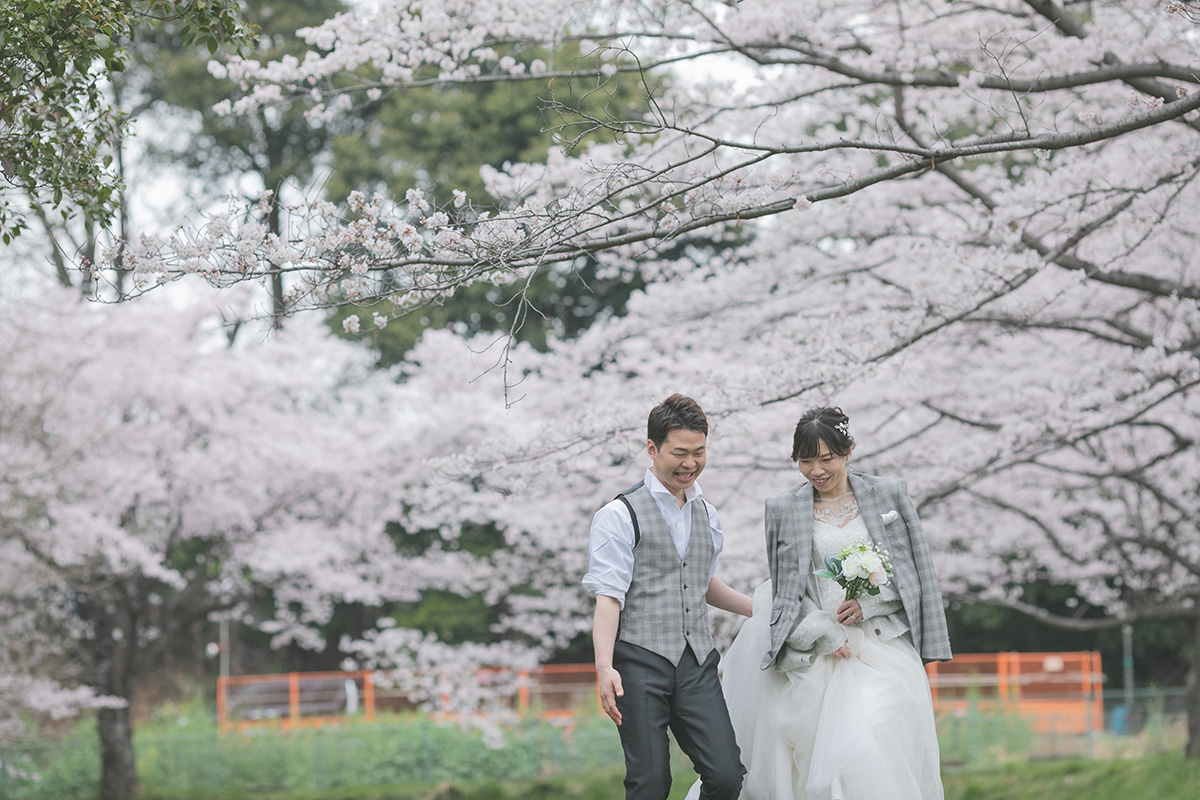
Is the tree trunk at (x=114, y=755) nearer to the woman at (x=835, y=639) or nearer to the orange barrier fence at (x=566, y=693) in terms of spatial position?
the orange barrier fence at (x=566, y=693)

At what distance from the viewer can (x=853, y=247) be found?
9906mm

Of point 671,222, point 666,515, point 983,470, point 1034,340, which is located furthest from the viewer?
point 1034,340

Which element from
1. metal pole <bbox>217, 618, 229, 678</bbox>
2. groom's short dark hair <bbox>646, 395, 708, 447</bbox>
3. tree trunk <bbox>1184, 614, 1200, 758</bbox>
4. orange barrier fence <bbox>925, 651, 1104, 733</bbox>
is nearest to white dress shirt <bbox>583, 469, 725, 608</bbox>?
groom's short dark hair <bbox>646, 395, 708, 447</bbox>

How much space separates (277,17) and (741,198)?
1960cm

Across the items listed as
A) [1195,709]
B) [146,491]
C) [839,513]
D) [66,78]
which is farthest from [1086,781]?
[146,491]

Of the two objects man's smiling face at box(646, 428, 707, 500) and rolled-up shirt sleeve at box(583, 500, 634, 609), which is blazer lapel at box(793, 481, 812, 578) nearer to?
man's smiling face at box(646, 428, 707, 500)

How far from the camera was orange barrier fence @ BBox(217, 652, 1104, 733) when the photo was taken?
569 inches

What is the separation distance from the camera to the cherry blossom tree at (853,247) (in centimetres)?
393

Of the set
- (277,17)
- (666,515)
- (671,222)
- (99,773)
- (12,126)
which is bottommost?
(99,773)

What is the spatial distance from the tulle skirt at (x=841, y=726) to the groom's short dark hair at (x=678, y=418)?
697mm

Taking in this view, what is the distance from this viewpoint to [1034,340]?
352 inches

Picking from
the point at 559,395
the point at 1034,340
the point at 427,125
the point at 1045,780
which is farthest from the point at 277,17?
the point at 1045,780

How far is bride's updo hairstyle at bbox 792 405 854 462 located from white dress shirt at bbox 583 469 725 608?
1.20 ft

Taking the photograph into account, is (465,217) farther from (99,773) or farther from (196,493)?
(99,773)
